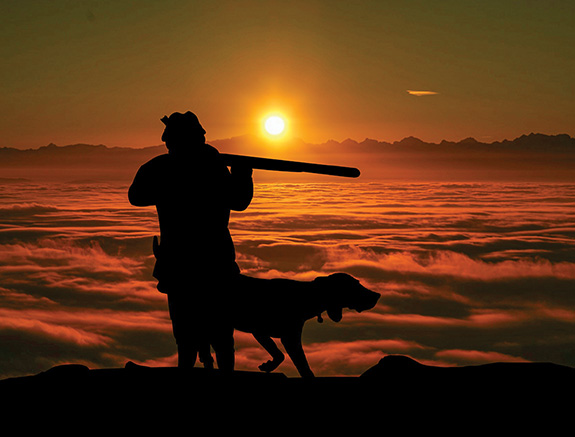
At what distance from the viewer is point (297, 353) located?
269 inches

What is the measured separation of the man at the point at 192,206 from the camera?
610cm

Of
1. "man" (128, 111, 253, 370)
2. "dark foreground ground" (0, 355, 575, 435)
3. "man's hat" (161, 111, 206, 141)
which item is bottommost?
"dark foreground ground" (0, 355, 575, 435)

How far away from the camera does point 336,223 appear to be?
122438 mm

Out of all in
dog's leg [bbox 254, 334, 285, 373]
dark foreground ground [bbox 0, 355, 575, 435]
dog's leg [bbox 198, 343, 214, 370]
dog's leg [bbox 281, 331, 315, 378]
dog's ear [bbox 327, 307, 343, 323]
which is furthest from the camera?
dog's leg [bbox 254, 334, 285, 373]

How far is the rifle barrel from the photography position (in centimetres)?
633

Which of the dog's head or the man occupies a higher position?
the man

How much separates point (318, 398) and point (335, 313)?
3.12ft

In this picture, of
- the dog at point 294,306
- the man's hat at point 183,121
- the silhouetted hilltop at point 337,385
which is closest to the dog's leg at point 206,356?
the silhouetted hilltop at point 337,385

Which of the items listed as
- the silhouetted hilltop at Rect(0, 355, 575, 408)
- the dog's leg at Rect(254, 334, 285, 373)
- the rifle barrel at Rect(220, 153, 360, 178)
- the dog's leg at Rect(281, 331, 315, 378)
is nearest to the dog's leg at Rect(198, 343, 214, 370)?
the silhouetted hilltop at Rect(0, 355, 575, 408)

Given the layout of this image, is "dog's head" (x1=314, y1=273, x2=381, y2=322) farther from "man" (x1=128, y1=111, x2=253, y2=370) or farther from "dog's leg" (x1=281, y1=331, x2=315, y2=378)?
"man" (x1=128, y1=111, x2=253, y2=370)

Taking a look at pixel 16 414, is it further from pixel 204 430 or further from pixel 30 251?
pixel 30 251

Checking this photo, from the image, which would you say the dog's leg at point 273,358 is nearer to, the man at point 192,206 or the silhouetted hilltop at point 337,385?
the silhouetted hilltop at point 337,385

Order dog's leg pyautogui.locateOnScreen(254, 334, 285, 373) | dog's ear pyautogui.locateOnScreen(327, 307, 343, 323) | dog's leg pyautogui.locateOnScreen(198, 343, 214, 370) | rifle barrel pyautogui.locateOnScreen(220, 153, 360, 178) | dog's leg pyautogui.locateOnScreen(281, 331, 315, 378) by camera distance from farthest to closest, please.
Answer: dog's leg pyautogui.locateOnScreen(254, 334, 285, 373) → dog's ear pyautogui.locateOnScreen(327, 307, 343, 323) → dog's leg pyautogui.locateOnScreen(281, 331, 315, 378) → dog's leg pyautogui.locateOnScreen(198, 343, 214, 370) → rifle barrel pyautogui.locateOnScreen(220, 153, 360, 178)

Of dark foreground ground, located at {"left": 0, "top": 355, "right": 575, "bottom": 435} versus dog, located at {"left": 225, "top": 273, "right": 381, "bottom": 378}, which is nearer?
dark foreground ground, located at {"left": 0, "top": 355, "right": 575, "bottom": 435}
